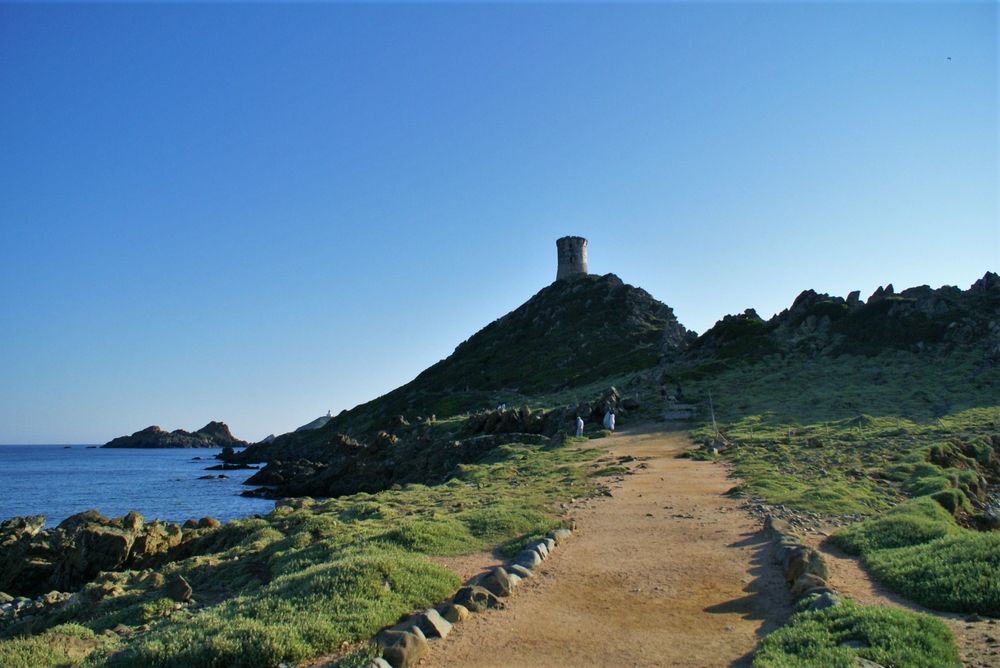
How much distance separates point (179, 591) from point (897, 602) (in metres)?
13.2

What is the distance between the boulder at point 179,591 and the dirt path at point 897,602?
40.0ft

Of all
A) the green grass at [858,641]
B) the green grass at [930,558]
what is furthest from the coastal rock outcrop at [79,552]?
the green grass at [858,641]

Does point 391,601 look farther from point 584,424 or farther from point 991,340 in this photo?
point 991,340

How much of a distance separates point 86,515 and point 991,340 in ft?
185

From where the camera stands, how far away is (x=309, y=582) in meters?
11.6

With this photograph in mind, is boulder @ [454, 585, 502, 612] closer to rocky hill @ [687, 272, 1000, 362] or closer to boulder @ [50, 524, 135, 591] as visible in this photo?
boulder @ [50, 524, 135, 591]

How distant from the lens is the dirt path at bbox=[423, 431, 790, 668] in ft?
29.9

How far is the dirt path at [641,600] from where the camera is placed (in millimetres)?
9109

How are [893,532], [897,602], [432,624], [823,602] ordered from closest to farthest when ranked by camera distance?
[432,624] → [823,602] → [897,602] → [893,532]

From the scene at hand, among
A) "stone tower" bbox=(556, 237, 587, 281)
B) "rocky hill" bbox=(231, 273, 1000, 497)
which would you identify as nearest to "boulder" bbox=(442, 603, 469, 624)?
"rocky hill" bbox=(231, 273, 1000, 497)

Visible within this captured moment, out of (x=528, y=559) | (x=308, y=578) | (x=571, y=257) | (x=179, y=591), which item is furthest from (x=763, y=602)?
(x=571, y=257)

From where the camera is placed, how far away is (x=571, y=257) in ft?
463

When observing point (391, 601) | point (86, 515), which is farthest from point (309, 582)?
point (86, 515)

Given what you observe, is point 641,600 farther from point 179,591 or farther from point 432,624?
point 179,591
